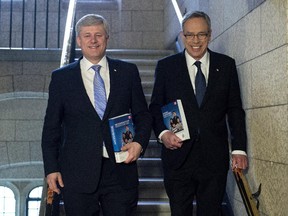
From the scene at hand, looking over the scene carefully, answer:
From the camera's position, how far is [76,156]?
322 centimetres

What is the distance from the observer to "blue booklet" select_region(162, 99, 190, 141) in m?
3.46

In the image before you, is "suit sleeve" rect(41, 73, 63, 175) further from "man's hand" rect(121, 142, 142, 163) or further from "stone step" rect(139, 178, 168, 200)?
"stone step" rect(139, 178, 168, 200)

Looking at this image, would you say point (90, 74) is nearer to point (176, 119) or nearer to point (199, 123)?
point (176, 119)

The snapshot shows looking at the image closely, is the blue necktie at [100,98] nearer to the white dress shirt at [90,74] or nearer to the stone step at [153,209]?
the white dress shirt at [90,74]

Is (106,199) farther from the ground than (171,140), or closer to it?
closer to it

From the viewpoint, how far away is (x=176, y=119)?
3492 millimetres

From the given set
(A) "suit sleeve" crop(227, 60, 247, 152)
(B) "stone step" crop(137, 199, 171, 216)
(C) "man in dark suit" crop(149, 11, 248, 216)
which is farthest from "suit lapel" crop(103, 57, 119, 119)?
(B) "stone step" crop(137, 199, 171, 216)

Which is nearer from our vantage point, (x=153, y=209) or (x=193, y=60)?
(x=193, y=60)

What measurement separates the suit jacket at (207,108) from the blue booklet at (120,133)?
38cm

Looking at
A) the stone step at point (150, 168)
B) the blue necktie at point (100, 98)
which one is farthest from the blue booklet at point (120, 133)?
the stone step at point (150, 168)

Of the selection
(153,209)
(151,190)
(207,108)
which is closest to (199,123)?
(207,108)

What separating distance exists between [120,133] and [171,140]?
0.40 meters

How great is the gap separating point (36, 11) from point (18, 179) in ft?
13.5

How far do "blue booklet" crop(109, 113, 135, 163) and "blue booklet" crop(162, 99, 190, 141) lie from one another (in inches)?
14.9
